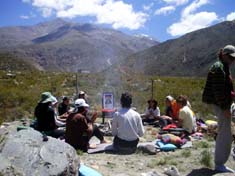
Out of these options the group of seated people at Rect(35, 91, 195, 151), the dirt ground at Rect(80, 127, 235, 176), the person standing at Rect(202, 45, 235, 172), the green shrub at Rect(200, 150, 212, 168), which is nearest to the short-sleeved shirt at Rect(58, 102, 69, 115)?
the group of seated people at Rect(35, 91, 195, 151)

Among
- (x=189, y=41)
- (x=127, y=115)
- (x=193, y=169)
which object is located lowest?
(x=193, y=169)

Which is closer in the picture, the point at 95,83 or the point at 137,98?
the point at 137,98

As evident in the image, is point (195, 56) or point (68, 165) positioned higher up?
point (195, 56)

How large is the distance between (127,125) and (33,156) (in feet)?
11.6

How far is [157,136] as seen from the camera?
1029 centimetres

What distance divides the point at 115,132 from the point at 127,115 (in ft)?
1.54

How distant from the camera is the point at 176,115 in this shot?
11.8 metres

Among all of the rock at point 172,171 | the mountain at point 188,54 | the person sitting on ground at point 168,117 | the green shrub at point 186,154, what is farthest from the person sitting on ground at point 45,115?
the mountain at point 188,54

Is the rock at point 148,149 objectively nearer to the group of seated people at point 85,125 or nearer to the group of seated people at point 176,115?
the group of seated people at point 85,125

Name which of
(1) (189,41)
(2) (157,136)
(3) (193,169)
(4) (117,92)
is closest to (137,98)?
(4) (117,92)

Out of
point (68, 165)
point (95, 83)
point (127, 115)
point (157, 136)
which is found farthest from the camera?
point (95, 83)

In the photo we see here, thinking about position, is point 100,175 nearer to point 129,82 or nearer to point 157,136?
point 157,136

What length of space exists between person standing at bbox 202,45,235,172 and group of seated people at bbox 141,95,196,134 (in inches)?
147

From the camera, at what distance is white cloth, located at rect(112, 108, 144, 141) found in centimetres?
860
